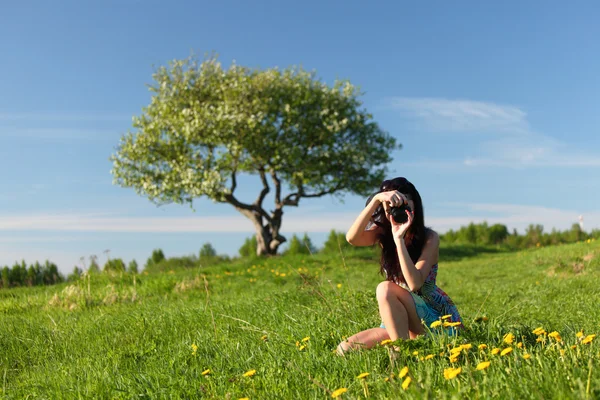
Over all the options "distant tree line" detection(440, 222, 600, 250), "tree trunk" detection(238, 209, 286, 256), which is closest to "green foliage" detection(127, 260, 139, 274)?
"tree trunk" detection(238, 209, 286, 256)

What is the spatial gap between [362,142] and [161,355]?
19.4m

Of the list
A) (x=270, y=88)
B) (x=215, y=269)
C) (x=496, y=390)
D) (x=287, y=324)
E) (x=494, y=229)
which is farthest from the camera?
(x=494, y=229)

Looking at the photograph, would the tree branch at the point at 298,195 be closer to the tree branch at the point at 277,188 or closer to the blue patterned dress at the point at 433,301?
the tree branch at the point at 277,188

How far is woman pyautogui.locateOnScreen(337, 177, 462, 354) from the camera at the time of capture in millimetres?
4184

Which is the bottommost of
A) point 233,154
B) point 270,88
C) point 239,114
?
point 233,154

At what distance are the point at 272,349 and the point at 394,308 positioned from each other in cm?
116

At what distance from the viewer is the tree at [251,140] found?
21203mm

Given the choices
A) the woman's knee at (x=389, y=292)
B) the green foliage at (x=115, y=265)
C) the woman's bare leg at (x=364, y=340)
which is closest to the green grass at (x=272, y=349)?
the woman's bare leg at (x=364, y=340)

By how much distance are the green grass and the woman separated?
32 centimetres

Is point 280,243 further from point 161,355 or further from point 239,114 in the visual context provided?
point 161,355

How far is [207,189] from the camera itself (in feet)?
68.3

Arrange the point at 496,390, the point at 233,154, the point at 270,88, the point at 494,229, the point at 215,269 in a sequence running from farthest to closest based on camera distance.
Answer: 1. the point at 494,229
2. the point at 270,88
3. the point at 233,154
4. the point at 215,269
5. the point at 496,390

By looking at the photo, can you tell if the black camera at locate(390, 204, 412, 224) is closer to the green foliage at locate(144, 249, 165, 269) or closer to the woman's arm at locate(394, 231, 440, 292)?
the woman's arm at locate(394, 231, 440, 292)

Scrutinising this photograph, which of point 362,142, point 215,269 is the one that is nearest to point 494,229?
point 362,142
